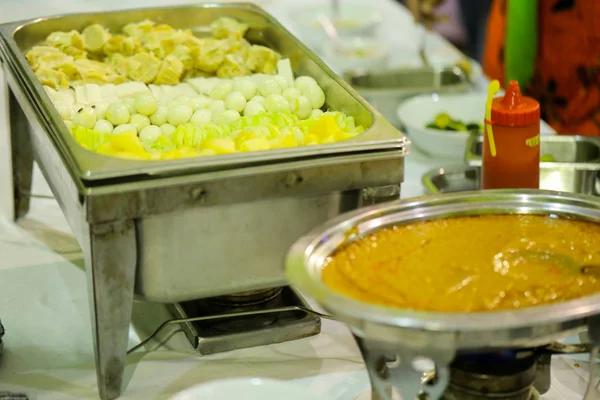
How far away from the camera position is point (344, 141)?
120 cm

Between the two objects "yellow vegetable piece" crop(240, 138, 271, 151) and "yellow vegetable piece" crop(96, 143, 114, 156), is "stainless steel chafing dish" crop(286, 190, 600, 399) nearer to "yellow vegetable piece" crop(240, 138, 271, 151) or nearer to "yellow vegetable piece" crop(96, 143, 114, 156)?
"yellow vegetable piece" crop(240, 138, 271, 151)

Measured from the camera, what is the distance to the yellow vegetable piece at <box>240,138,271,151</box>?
3.99 feet

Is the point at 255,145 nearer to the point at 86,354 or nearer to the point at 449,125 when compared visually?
the point at 86,354

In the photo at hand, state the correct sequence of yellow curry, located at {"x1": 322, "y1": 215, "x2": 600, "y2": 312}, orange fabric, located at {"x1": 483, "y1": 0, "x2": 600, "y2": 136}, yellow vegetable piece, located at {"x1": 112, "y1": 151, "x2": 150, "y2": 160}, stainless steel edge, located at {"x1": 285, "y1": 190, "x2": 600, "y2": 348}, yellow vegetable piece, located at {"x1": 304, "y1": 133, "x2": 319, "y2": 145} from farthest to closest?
orange fabric, located at {"x1": 483, "y1": 0, "x2": 600, "y2": 136} < yellow vegetable piece, located at {"x1": 304, "y1": 133, "x2": 319, "y2": 145} < yellow vegetable piece, located at {"x1": 112, "y1": 151, "x2": 150, "y2": 160} < yellow curry, located at {"x1": 322, "y1": 215, "x2": 600, "y2": 312} < stainless steel edge, located at {"x1": 285, "y1": 190, "x2": 600, "y2": 348}

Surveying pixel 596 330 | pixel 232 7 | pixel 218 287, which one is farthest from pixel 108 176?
pixel 232 7

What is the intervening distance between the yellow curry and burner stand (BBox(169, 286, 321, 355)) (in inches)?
15.6

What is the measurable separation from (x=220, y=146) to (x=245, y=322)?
34 centimetres

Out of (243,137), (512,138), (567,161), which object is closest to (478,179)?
(567,161)

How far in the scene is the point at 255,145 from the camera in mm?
1220

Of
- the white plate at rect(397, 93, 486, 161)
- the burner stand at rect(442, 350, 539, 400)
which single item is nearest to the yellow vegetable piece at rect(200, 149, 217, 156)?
the burner stand at rect(442, 350, 539, 400)

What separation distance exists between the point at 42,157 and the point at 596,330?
1.07 meters

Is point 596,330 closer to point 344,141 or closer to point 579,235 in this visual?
point 579,235

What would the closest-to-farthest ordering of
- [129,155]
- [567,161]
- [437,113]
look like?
[129,155] → [567,161] → [437,113]

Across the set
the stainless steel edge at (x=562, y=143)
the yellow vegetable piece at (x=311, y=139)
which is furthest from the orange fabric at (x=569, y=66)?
the yellow vegetable piece at (x=311, y=139)
